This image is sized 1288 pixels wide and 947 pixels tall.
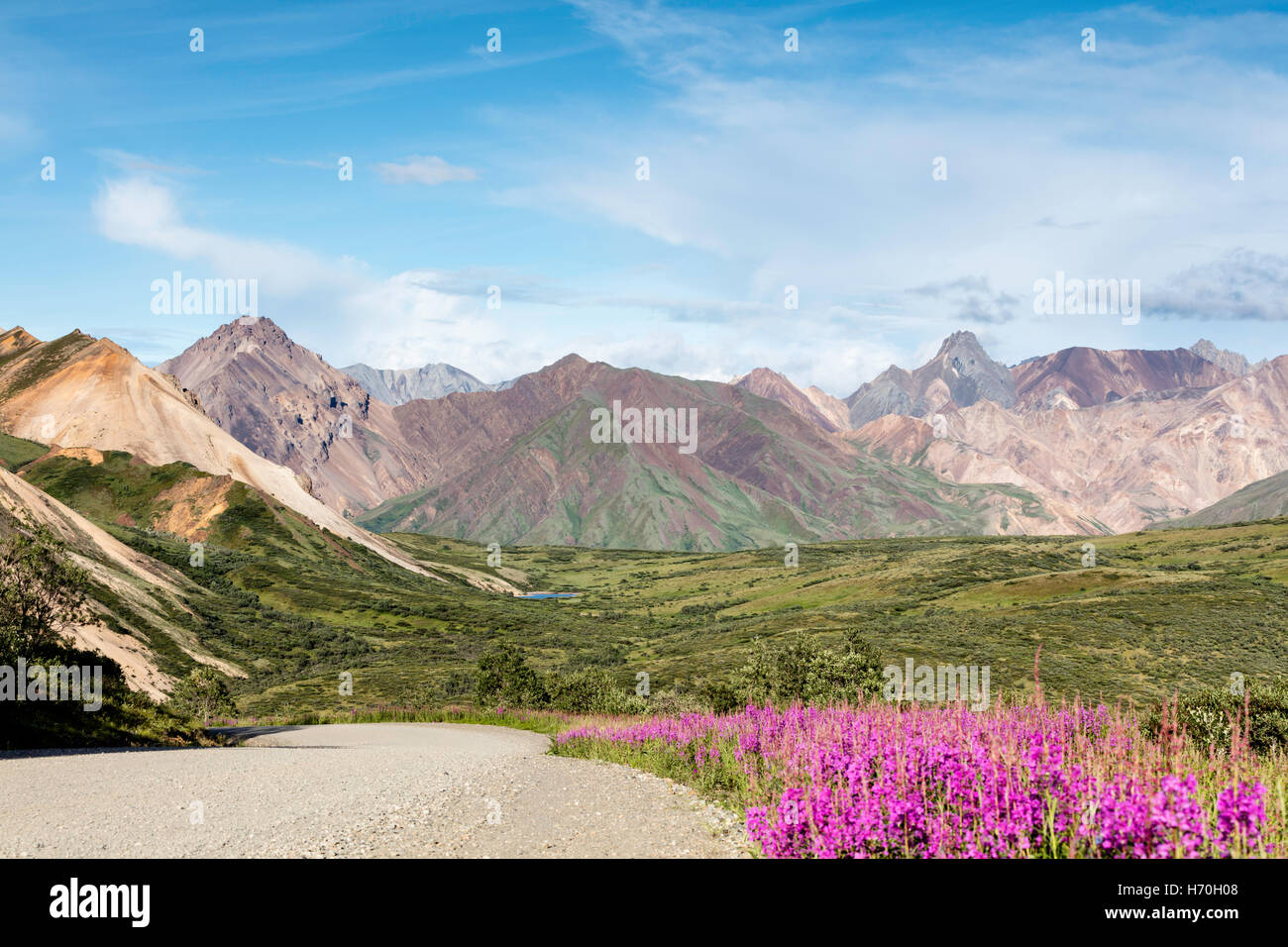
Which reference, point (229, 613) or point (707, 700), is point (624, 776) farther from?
point (229, 613)

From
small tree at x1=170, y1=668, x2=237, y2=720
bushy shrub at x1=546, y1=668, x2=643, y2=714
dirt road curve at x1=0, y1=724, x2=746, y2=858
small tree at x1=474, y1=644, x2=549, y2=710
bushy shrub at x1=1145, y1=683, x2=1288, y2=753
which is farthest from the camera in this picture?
small tree at x1=474, y1=644, x2=549, y2=710

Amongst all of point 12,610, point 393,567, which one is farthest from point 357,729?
point 393,567

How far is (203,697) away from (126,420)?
155652mm

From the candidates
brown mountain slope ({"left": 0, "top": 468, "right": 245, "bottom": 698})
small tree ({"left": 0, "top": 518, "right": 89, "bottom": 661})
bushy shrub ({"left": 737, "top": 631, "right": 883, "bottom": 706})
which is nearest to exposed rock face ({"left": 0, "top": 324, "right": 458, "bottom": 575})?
brown mountain slope ({"left": 0, "top": 468, "right": 245, "bottom": 698})

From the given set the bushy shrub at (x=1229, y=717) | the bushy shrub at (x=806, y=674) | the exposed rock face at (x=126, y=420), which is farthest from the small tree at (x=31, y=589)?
the exposed rock face at (x=126, y=420)

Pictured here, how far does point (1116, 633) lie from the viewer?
266ft

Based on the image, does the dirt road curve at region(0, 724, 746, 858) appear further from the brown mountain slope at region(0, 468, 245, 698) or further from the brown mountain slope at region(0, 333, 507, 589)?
the brown mountain slope at region(0, 333, 507, 589)

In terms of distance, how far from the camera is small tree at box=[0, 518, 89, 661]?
30906mm

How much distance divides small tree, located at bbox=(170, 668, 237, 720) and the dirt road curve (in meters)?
27.5

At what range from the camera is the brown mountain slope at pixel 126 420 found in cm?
17650

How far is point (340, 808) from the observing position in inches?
623

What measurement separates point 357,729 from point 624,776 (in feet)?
75.5
